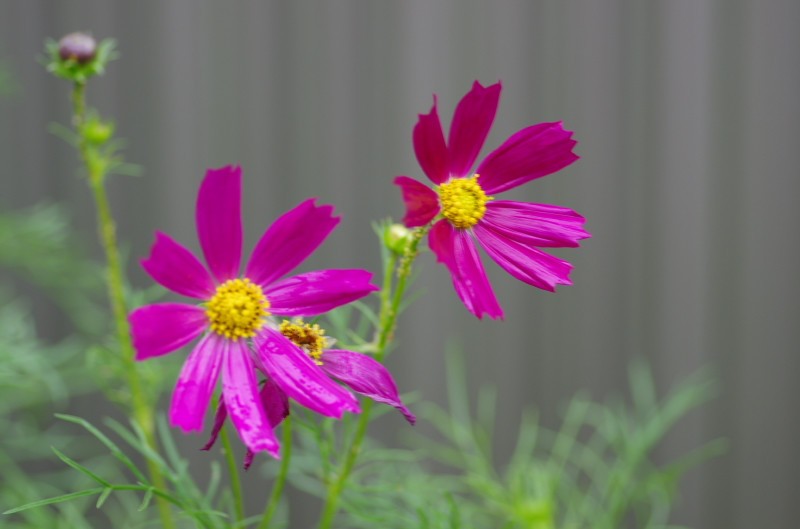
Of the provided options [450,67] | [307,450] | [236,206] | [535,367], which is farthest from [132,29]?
[236,206]

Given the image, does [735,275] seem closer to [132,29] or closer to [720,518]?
[720,518]

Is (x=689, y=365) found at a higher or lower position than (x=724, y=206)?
lower

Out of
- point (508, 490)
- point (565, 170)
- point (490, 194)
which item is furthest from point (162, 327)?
point (565, 170)

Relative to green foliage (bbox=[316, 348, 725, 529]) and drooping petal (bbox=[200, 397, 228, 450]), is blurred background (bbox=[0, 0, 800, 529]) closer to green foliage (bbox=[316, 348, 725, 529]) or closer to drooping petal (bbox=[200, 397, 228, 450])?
green foliage (bbox=[316, 348, 725, 529])

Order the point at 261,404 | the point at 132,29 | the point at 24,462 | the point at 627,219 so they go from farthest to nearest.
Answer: the point at 627,219
the point at 132,29
the point at 24,462
the point at 261,404

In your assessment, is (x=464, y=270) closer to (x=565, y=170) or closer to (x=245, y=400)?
(x=245, y=400)

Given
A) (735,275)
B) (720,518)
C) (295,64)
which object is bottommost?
(720,518)

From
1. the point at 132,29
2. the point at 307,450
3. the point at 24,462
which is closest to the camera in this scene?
the point at 307,450
